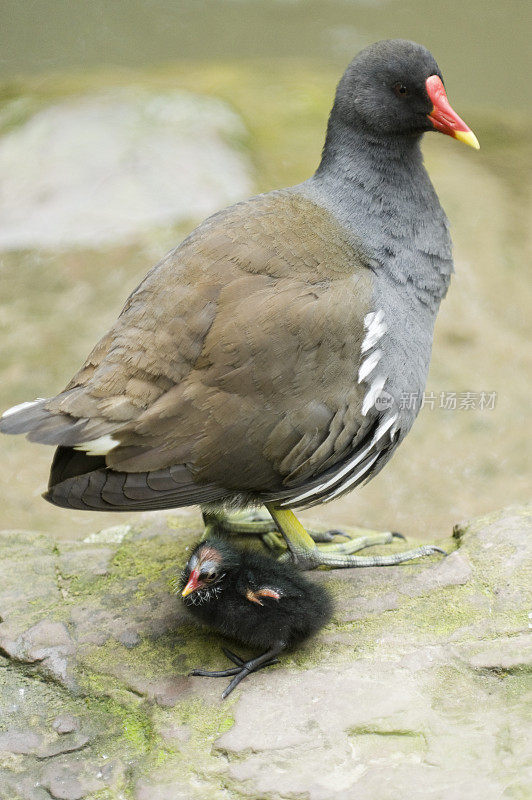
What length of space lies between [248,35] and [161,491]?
40.1ft

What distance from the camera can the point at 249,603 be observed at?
3.50 meters

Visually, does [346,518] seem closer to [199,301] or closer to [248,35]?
[199,301]

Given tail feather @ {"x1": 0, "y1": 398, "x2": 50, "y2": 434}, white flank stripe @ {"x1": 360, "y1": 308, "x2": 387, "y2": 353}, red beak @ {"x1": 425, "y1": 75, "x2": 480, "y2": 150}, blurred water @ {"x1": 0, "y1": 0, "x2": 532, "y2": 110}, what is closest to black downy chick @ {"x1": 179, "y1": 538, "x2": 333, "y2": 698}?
Result: tail feather @ {"x1": 0, "y1": 398, "x2": 50, "y2": 434}

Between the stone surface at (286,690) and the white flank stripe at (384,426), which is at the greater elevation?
the white flank stripe at (384,426)

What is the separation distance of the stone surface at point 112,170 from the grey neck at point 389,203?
152 inches

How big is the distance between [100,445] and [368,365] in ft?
3.53

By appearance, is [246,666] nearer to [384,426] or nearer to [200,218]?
[384,426]

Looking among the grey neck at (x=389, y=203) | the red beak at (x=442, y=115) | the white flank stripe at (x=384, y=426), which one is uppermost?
the red beak at (x=442, y=115)

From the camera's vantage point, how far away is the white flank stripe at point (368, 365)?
12.0 ft

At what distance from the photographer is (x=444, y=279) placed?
4.18 metres

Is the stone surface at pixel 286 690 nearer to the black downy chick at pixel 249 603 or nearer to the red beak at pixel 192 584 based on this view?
the black downy chick at pixel 249 603

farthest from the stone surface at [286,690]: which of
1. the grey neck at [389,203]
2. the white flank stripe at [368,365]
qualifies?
the grey neck at [389,203]

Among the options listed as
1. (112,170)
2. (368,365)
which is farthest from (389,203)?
(112,170)

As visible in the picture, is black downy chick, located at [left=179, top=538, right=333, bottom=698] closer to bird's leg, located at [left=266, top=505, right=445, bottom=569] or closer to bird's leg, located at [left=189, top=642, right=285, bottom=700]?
bird's leg, located at [left=189, top=642, right=285, bottom=700]
